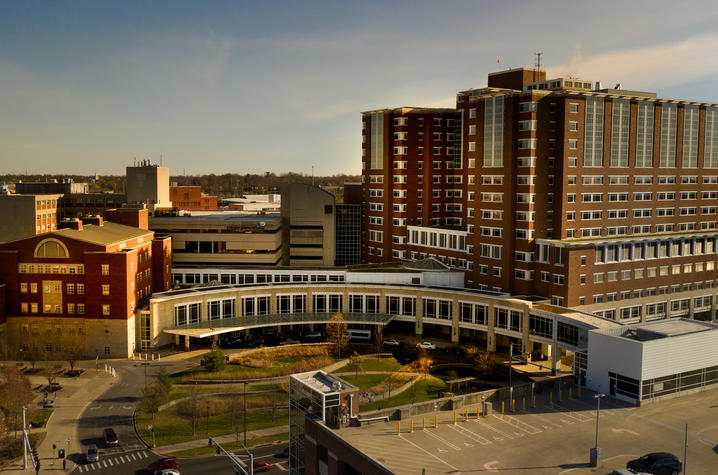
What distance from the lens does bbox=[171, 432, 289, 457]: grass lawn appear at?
6022 centimetres

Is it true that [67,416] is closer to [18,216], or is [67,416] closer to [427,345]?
[427,345]

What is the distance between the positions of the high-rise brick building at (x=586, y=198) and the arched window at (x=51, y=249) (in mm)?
59789

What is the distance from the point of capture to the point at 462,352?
93.4 m

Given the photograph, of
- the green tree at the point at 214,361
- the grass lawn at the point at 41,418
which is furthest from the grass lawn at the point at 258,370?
the grass lawn at the point at 41,418

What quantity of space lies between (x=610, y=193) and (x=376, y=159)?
4400 centimetres

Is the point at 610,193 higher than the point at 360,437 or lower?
higher

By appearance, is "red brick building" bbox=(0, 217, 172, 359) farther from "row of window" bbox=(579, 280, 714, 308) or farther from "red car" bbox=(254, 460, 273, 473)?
"row of window" bbox=(579, 280, 714, 308)

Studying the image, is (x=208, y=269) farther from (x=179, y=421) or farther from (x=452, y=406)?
(x=452, y=406)

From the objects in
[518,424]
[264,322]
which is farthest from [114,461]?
[264,322]

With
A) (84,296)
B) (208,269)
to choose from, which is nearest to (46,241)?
(84,296)

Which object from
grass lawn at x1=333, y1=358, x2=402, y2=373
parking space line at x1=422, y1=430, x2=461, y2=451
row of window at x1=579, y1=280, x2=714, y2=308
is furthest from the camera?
row of window at x1=579, y1=280, x2=714, y2=308

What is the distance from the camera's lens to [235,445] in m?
62.0

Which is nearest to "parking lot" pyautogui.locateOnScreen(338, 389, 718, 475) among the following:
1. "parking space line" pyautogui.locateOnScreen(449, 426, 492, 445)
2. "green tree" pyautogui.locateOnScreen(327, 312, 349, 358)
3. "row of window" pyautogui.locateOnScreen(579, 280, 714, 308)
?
"parking space line" pyautogui.locateOnScreen(449, 426, 492, 445)

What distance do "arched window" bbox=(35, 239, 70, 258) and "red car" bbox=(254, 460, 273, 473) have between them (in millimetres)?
47228
